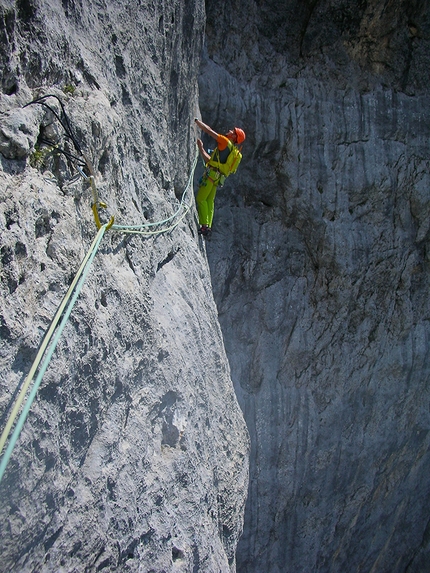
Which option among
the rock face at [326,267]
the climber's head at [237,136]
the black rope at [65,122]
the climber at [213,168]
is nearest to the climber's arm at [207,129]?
the climber at [213,168]

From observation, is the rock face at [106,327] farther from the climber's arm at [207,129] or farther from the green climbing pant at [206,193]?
the green climbing pant at [206,193]

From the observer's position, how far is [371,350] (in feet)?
28.6

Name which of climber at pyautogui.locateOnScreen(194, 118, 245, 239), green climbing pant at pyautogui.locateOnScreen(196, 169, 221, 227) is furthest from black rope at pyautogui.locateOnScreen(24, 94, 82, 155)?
green climbing pant at pyautogui.locateOnScreen(196, 169, 221, 227)

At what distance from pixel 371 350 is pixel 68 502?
6873 millimetres

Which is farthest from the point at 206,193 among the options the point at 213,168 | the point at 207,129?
the point at 207,129

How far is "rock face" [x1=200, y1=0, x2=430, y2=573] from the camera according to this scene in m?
8.14

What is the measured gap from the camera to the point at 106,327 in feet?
10.3

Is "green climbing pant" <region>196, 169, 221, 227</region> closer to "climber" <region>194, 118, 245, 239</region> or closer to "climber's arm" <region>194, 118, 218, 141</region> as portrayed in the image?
"climber" <region>194, 118, 245, 239</region>

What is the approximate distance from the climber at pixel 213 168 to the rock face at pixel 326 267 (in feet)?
5.08

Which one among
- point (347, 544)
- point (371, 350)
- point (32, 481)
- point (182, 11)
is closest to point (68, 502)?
point (32, 481)

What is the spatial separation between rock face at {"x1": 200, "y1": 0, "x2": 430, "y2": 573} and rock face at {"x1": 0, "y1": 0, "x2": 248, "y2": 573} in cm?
321

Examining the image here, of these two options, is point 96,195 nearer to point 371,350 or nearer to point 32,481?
point 32,481

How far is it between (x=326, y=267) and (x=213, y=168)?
300cm

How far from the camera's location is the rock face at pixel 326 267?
8.14 meters
